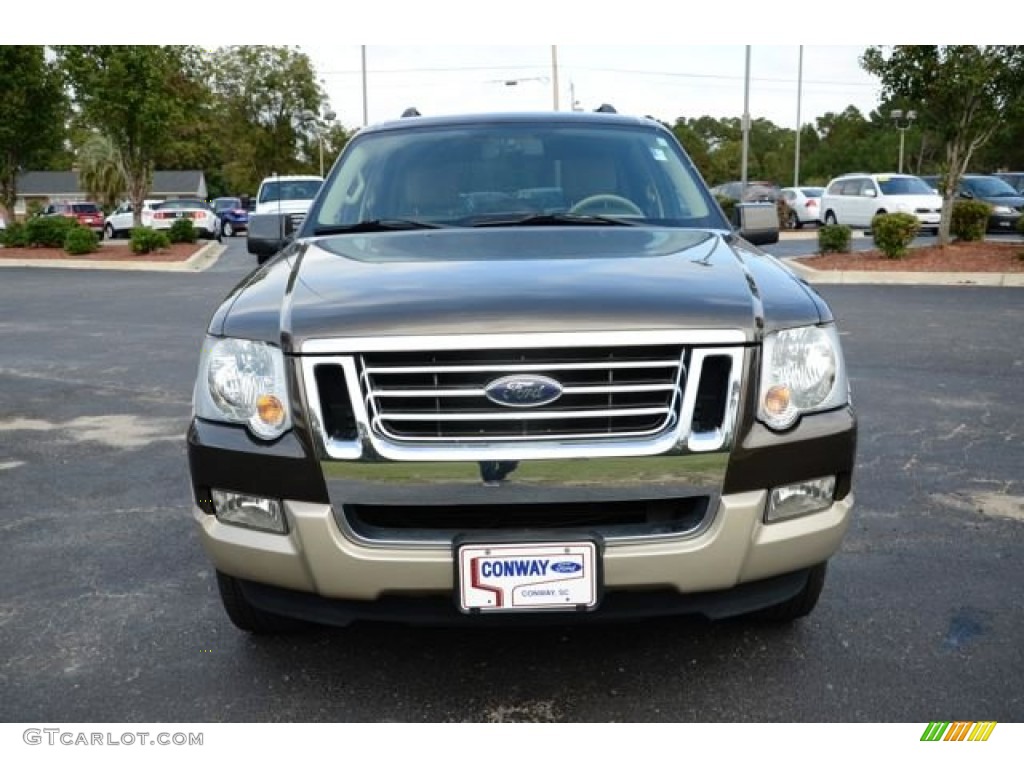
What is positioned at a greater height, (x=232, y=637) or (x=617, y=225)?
(x=617, y=225)

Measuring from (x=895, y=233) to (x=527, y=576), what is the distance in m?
15.6

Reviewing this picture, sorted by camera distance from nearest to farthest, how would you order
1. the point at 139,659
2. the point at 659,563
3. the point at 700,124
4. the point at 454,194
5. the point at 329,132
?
the point at 659,563
the point at 139,659
the point at 454,194
the point at 329,132
the point at 700,124

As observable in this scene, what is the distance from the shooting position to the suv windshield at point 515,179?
4066mm

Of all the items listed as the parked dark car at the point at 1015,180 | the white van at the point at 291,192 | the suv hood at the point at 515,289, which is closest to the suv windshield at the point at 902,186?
the parked dark car at the point at 1015,180

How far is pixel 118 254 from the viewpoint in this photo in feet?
77.0

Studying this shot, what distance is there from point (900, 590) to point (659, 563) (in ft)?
5.12

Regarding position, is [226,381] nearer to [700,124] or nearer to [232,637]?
[232,637]

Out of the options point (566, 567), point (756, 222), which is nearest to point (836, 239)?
point (756, 222)

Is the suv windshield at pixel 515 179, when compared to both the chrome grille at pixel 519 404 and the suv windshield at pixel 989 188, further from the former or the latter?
the suv windshield at pixel 989 188

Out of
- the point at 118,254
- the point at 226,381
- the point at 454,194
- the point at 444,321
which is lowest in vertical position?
the point at 118,254

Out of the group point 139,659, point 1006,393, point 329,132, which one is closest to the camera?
point 139,659

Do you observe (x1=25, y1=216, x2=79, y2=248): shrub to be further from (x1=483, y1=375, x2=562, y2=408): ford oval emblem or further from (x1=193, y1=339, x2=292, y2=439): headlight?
(x1=483, y1=375, x2=562, y2=408): ford oval emblem

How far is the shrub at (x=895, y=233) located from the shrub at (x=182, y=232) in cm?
1705

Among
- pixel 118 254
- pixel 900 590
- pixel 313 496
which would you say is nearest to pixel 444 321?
pixel 313 496
